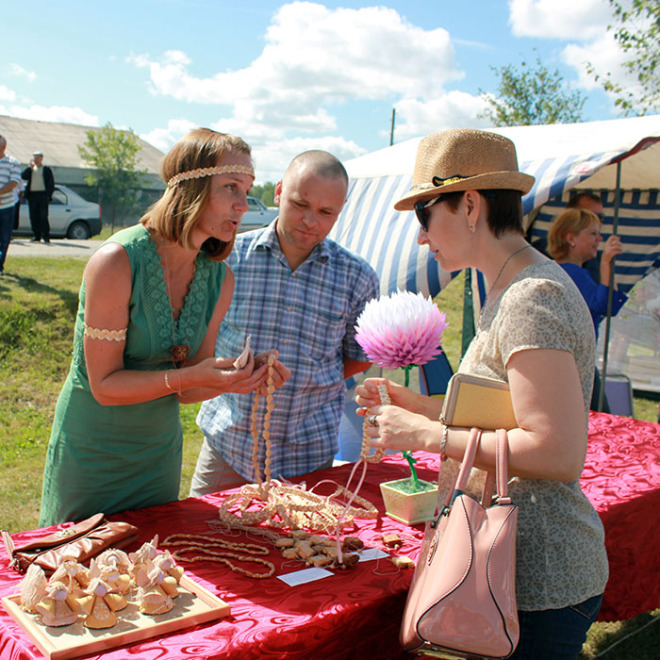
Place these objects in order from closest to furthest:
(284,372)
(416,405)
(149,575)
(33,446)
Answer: (149,575)
(416,405)
(284,372)
(33,446)

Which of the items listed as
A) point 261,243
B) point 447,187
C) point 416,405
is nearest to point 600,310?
point 261,243

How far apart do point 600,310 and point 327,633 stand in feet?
13.9

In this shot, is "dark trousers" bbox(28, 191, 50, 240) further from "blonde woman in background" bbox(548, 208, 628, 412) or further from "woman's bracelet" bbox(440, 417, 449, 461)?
"woman's bracelet" bbox(440, 417, 449, 461)

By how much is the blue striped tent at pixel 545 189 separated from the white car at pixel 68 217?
11.8 m

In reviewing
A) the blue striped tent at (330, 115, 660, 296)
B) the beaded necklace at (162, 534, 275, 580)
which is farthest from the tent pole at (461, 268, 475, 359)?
the beaded necklace at (162, 534, 275, 580)

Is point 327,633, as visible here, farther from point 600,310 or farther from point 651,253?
point 651,253

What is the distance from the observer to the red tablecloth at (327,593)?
1.36m

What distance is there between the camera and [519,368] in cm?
133

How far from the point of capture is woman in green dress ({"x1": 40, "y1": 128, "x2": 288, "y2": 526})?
1877 mm

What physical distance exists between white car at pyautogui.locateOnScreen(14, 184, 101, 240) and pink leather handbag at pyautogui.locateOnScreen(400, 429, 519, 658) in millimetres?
16697

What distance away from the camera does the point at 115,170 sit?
3597cm

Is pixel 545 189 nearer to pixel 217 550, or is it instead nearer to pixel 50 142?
pixel 217 550

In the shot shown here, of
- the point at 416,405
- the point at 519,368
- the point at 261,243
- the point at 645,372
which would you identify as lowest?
the point at 645,372

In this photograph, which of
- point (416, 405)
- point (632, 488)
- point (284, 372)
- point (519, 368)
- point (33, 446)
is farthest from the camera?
point (33, 446)
